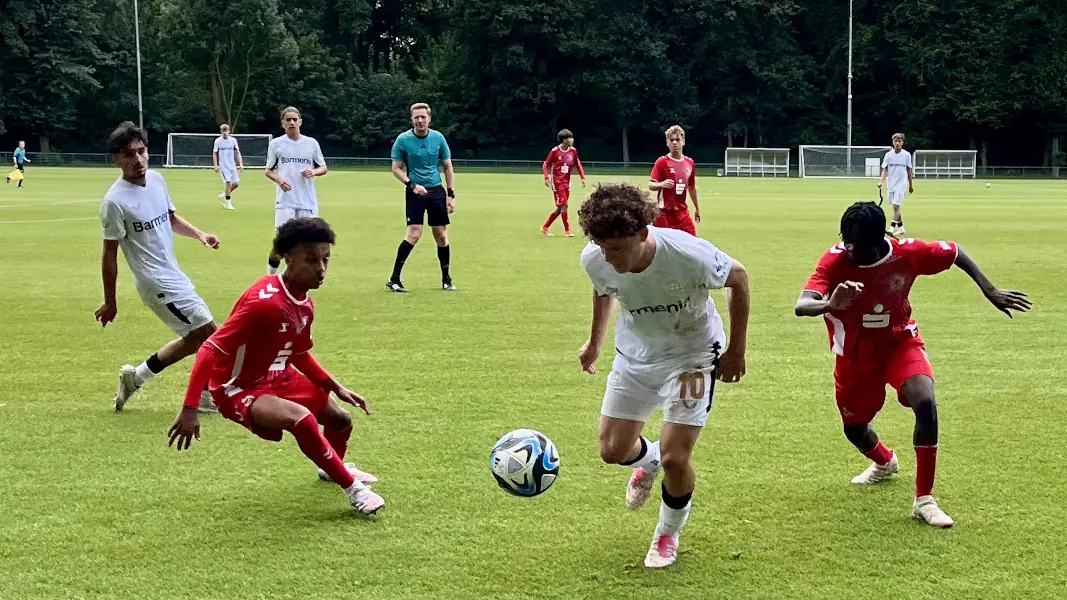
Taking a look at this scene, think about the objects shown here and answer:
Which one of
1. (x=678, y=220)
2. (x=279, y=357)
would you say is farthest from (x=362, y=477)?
(x=678, y=220)

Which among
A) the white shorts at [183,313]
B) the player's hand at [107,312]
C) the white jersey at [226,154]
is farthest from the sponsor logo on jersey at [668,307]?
the white jersey at [226,154]

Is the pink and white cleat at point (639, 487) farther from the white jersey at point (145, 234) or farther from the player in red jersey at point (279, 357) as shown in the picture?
the white jersey at point (145, 234)

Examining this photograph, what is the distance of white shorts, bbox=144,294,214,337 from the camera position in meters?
7.08

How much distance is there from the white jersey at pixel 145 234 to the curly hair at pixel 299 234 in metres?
2.34

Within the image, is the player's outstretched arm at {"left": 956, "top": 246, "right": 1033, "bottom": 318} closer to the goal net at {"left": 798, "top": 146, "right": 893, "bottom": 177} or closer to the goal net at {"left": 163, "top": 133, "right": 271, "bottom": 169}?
the goal net at {"left": 798, "top": 146, "right": 893, "bottom": 177}

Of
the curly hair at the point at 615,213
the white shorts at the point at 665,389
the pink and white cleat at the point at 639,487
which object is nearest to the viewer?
the curly hair at the point at 615,213

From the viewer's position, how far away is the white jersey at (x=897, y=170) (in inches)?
926

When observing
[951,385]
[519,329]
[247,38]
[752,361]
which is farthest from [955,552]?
[247,38]

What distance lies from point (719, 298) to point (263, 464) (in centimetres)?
737

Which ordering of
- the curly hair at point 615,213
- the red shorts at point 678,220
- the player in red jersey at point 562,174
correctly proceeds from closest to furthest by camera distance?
1. the curly hair at point 615,213
2. the red shorts at point 678,220
3. the player in red jersey at point 562,174

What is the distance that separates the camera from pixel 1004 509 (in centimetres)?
510

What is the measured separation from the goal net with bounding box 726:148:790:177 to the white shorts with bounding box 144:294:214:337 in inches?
2126

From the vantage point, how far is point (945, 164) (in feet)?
189

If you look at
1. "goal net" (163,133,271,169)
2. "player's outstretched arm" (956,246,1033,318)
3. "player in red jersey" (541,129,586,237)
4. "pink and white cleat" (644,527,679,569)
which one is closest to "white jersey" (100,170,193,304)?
"pink and white cleat" (644,527,679,569)
